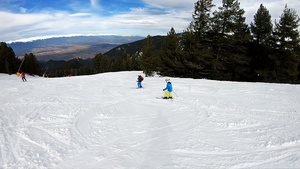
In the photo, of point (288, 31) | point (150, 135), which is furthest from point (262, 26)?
point (150, 135)

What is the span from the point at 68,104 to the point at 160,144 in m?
7.17

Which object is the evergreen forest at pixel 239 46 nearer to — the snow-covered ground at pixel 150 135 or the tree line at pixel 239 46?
the tree line at pixel 239 46

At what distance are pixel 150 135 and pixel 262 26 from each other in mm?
24991

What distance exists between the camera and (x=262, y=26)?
2219cm

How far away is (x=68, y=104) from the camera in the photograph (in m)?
9.76

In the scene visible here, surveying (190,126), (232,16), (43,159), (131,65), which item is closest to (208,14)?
(232,16)

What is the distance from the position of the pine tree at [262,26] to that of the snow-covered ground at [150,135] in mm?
17051

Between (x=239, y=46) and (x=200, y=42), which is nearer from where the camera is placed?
(x=239, y=46)

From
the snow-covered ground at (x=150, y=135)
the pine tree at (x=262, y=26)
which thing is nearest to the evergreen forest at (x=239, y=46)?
the pine tree at (x=262, y=26)

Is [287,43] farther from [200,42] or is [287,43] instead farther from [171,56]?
[171,56]

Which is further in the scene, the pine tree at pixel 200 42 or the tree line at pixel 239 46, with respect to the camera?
the pine tree at pixel 200 42

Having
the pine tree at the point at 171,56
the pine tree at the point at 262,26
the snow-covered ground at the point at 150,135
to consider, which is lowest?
the snow-covered ground at the point at 150,135

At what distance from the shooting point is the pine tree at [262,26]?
21609 millimetres

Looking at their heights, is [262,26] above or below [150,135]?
above
